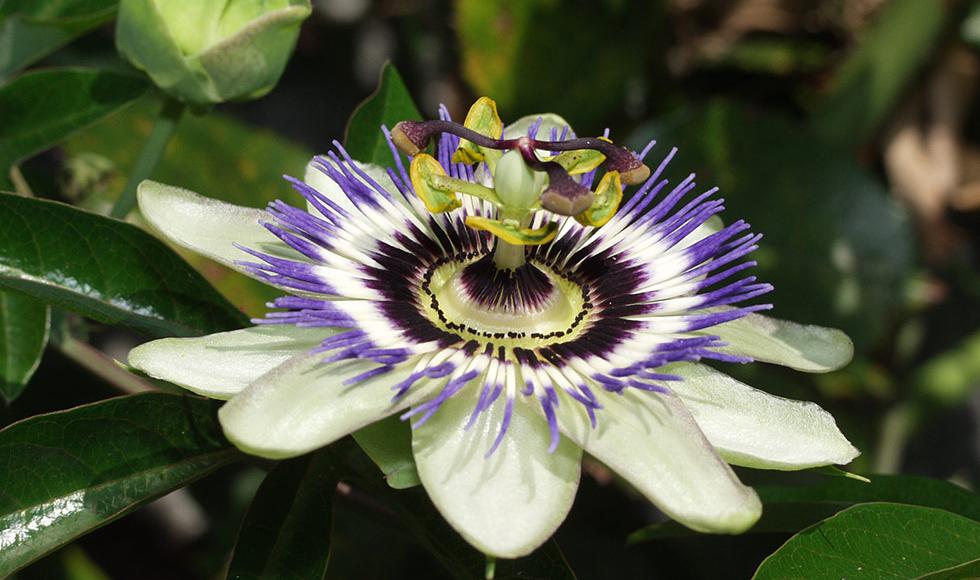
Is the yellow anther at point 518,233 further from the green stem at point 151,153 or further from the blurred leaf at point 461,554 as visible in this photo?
the green stem at point 151,153

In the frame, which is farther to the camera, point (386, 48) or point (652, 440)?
point (386, 48)

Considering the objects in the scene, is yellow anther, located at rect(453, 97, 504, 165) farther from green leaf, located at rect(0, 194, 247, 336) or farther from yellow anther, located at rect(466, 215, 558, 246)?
green leaf, located at rect(0, 194, 247, 336)

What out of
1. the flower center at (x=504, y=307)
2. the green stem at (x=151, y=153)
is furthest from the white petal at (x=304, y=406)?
the green stem at (x=151, y=153)

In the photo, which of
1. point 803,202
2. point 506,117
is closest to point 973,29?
point 803,202

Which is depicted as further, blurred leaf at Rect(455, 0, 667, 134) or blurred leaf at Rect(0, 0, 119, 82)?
blurred leaf at Rect(455, 0, 667, 134)

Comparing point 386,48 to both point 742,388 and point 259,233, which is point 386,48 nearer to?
point 259,233

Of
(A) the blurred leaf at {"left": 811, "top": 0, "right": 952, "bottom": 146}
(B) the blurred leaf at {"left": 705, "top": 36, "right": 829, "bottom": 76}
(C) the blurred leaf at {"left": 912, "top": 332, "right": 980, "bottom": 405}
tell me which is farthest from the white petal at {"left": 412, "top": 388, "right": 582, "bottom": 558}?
(B) the blurred leaf at {"left": 705, "top": 36, "right": 829, "bottom": 76}

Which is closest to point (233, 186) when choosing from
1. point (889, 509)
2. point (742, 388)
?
point (742, 388)
